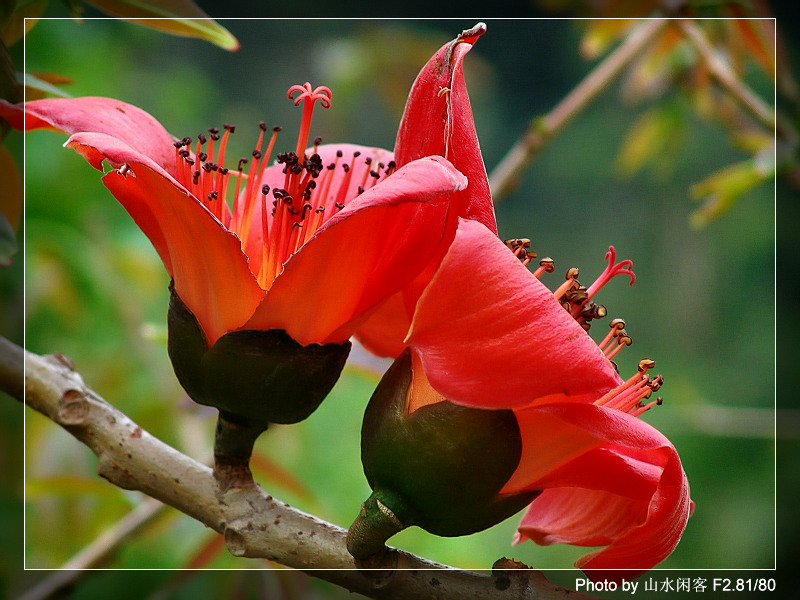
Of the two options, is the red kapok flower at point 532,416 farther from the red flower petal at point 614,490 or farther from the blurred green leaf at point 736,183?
the blurred green leaf at point 736,183

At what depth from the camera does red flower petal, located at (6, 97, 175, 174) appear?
324 mm

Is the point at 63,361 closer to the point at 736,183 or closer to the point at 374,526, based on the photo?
the point at 374,526

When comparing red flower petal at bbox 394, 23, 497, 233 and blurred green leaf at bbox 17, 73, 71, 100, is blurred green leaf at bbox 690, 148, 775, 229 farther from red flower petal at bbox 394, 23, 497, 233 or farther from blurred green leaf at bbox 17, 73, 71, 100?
blurred green leaf at bbox 17, 73, 71, 100

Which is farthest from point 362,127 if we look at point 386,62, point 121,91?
point 121,91

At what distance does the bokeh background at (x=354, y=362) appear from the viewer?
2.30 ft

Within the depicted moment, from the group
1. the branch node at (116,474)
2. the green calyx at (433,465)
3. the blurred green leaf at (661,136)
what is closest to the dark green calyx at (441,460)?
→ the green calyx at (433,465)

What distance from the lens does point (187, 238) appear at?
0.99ft

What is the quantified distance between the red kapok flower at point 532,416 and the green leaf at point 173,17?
197 millimetres

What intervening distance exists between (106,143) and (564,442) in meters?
0.20

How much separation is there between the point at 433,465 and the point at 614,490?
0.25 ft

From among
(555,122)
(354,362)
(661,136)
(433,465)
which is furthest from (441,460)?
(661,136)

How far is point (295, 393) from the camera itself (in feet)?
1.04

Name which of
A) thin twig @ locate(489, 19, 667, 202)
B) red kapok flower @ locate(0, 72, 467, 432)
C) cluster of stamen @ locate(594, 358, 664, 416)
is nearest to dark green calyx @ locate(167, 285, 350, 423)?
red kapok flower @ locate(0, 72, 467, 432)

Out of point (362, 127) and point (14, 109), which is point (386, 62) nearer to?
point (362, 127)
